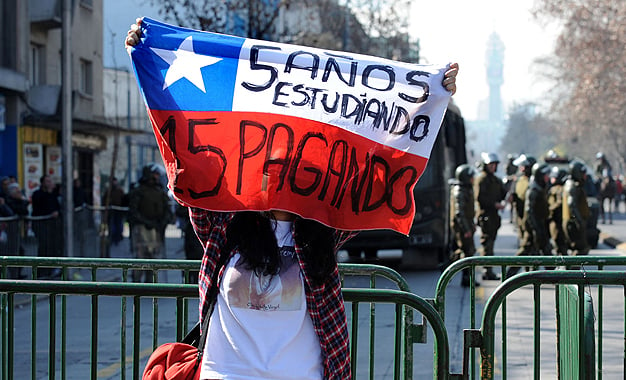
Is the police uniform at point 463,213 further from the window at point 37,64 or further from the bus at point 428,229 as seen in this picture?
the window at point 37,64

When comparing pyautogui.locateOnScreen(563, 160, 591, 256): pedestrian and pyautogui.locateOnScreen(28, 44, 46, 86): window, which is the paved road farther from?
pyautogui.locateOnScreen(28, 44, 46, 86): window

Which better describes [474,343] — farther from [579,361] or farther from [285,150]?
[285,150]

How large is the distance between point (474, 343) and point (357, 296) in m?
0.76

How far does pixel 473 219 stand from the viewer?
1523cm

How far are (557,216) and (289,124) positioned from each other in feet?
42.9

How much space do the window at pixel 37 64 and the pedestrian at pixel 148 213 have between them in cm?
1152

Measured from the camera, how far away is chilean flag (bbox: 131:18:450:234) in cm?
354

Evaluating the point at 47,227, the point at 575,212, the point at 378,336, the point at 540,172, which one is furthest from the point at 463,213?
the point at 47,227

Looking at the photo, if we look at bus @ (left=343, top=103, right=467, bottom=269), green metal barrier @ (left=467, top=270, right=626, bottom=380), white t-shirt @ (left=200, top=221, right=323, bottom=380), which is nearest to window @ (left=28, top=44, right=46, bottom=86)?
bus @ (left=343, top=103, right=467, bottom=269)

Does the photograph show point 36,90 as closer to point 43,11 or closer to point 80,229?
point 43,11

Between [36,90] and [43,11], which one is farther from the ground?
[43,11]

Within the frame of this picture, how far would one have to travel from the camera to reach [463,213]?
14.8m

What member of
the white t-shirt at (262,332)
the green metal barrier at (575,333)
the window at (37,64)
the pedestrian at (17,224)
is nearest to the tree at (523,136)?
the window at (37,64)

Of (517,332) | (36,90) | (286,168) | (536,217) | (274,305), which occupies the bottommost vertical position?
(517,332)
